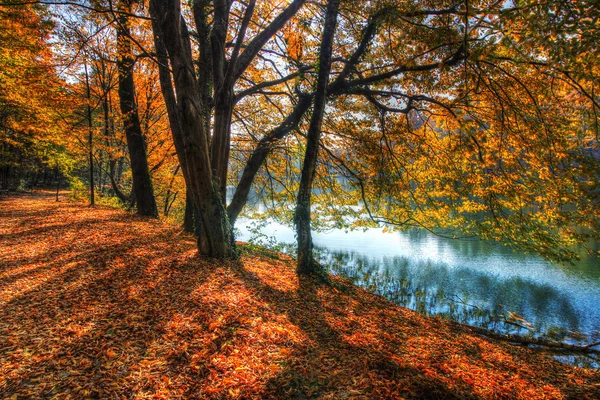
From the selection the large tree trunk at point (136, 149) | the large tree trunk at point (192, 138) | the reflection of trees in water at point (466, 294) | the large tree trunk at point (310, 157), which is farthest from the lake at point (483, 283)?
the large tree trunk at point (310, 157)

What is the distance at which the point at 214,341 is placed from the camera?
2605 mm

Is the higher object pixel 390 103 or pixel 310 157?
pixel 390 103

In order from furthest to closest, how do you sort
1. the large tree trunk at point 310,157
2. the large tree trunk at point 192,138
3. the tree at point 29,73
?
the tree at point 29,73 → the large tree trunk at point 310,157 → the large tree trunk at point 192,138

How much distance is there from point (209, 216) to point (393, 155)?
15.3ft

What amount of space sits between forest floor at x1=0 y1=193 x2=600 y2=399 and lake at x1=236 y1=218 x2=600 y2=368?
428 centimetres

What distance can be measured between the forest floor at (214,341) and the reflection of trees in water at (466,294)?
5164mm

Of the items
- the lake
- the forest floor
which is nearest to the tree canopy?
the forest floor

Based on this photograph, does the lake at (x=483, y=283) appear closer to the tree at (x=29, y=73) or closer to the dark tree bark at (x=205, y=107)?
the dark tree bark at (x=205, y=107)

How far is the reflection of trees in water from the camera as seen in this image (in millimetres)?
8492

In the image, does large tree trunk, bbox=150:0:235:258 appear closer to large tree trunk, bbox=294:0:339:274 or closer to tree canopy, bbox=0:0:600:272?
tree canopy, bbox=0:0:600:272

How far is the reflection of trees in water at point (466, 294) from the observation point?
27.9 feet

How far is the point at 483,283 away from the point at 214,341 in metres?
13.4

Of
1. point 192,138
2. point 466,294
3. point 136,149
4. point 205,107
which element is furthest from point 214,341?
point 466,294

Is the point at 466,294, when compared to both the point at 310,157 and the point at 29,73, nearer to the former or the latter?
the point at 310,157
